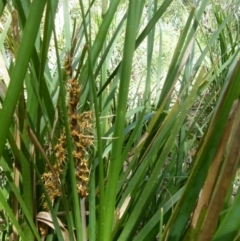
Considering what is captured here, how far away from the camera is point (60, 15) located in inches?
103

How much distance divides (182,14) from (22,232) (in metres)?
2.36

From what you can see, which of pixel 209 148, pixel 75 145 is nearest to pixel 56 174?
pixel 75 145

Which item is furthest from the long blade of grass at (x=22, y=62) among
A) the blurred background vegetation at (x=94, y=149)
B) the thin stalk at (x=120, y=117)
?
the thin stalk at (x=120, y=117)

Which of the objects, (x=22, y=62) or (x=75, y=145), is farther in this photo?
(x=75, y=145)

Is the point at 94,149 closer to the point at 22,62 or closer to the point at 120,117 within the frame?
the point at 120,117

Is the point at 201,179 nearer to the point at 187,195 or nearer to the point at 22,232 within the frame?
the point at 187,195

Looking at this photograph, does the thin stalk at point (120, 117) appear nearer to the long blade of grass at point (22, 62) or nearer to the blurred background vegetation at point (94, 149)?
the blurred background vegetation at point (94, 149)

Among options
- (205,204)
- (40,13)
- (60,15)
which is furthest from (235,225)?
(60,15)

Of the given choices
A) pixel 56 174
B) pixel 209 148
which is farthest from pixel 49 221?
pixel 209 148

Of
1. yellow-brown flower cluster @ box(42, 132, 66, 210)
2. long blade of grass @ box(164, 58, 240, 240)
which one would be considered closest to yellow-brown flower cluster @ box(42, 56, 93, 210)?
yellow-brown flower cluster @ box(42, 132, 66, 210)

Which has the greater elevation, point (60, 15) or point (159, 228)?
point (60, 15)

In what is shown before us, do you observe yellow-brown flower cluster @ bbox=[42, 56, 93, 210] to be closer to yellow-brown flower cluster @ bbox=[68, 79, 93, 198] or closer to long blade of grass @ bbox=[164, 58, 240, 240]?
yellow-brown flower cluster @ bbox=[68, 79, 93, 198]

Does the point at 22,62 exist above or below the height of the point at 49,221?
above

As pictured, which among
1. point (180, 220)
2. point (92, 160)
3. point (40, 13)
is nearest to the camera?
point (40, 13)
